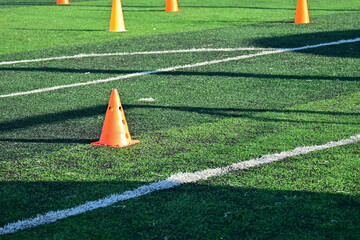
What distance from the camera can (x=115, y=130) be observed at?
17.5 ft

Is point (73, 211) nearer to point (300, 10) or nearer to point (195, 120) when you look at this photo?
point (195, 120)

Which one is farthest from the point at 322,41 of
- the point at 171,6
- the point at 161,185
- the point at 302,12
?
the point at 161,185

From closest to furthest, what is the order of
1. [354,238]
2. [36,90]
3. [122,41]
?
[354,238]
[36,90]
[122,41]

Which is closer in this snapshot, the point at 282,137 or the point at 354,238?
the point at 354,238

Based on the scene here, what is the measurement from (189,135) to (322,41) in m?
5.79

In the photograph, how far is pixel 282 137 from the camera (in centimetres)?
545

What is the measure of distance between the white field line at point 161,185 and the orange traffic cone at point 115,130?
921mm

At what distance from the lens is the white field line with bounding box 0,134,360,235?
3781 millimetres

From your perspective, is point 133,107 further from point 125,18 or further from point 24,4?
point 24,4

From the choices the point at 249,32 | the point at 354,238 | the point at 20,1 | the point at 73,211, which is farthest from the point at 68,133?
the point at 20,1

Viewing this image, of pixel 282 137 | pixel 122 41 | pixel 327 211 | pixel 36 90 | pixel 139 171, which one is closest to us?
pixel 327 211

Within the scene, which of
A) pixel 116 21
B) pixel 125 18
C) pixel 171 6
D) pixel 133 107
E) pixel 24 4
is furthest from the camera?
pixel 24 4

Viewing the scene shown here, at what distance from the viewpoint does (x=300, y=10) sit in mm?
12961

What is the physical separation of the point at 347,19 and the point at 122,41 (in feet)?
17.3
